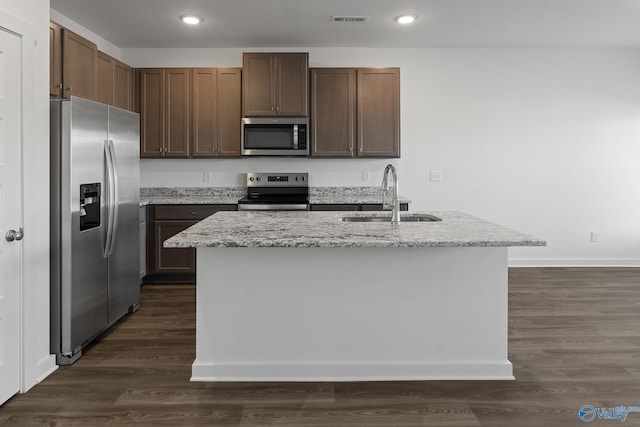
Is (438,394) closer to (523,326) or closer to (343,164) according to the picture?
(523,326)

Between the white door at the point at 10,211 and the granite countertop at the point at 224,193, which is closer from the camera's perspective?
the white door at the point at 10,211

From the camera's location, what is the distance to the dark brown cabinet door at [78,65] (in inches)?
148

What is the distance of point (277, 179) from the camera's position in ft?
18.4

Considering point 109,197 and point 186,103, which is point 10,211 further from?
point 186,103

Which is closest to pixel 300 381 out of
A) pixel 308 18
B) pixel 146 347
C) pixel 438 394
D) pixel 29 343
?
pixel 438 394

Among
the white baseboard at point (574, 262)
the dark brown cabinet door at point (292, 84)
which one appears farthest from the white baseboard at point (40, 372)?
the white baseboard at point (574, 262)

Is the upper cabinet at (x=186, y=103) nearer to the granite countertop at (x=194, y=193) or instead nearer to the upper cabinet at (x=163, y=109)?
the upper cabinet at (x=163, y=109)

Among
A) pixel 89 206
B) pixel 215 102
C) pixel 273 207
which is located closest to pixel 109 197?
pixel 89 206

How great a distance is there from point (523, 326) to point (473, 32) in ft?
9.65

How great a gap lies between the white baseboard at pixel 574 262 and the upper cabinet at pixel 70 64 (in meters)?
4.74

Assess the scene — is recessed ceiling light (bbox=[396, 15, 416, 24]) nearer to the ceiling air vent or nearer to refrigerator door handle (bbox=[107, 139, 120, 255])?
the ceiling air vent

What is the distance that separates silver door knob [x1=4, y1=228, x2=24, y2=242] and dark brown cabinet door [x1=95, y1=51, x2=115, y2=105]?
6.86ft

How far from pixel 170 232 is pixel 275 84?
72.1 inches

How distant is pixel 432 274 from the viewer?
2.69 m
